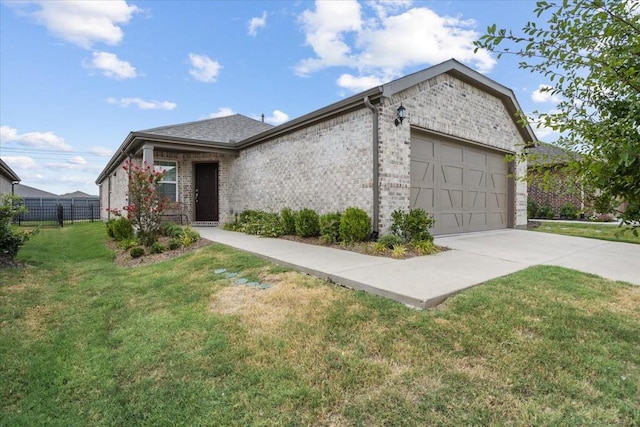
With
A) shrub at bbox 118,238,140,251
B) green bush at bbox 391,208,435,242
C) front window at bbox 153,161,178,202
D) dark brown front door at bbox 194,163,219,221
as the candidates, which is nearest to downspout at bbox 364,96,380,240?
green bush at bbox 391,208,435,242

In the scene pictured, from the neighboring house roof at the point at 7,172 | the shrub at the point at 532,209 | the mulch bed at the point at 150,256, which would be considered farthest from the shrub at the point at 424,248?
the neighboring house roof at the point at 7,172

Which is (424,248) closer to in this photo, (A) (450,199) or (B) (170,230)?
(A) (450,199)

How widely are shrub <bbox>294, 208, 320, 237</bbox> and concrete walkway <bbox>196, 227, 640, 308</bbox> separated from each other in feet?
1.71

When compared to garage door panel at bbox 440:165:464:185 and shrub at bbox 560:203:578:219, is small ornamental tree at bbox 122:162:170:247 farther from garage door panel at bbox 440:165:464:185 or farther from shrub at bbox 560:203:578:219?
shrub at bbox 560:203:578:219

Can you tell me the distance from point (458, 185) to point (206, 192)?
9000 millimetres

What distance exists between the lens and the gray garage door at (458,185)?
7.93 meters

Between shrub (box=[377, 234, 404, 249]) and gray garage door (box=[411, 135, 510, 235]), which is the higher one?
gray garage door (box=[411, 135, 510, 235])

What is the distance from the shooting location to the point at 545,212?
1609 cm

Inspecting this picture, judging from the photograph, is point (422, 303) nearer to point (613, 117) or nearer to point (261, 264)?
point (613, 117)

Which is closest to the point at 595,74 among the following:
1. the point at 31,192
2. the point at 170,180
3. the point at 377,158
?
the point at 377,158

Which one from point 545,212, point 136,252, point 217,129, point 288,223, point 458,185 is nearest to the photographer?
point 136,252

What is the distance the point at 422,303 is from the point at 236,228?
8123mm

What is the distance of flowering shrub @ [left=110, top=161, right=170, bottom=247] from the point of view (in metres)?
7.67

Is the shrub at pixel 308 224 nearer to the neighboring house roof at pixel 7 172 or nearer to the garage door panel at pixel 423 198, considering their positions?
the garage door panel at pixel 423 198
